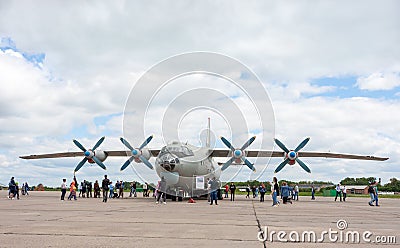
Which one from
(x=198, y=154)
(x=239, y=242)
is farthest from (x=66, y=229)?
(x=198, y=154)

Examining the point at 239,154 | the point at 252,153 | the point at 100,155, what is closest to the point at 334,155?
the point at 252,153

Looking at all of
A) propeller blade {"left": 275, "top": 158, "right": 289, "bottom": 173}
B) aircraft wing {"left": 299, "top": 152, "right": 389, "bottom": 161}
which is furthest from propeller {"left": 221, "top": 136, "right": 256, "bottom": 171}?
aircraft wing {"left": 299, "top": 152, "right": 389, "bottom": 161}

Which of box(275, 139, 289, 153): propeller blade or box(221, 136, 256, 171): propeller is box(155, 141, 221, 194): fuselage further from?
box(275, 139, 289, 153): propeller blade

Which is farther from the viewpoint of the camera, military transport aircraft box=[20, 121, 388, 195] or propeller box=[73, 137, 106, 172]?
propeller box=[73, 137, 106, 172]

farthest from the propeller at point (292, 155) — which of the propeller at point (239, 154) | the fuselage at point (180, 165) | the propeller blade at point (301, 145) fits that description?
the fuselage at point (180, 165)

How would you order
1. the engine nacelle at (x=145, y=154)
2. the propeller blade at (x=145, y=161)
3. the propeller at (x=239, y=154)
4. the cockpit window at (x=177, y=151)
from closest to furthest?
the cockpit window at (x=177, y=151) → the propeller blade at (x=145, y=161) → the propeller at (x=239, y=154) → the engine nacelle at (x=145, y=154)

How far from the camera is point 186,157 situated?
26.0m

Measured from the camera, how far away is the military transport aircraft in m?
25.1

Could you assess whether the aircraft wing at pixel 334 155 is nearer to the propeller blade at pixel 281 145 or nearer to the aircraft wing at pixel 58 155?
the propeller blade at pixel 281 145

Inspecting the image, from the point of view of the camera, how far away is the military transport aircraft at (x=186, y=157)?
82.4 ft

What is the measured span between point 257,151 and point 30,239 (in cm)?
2766

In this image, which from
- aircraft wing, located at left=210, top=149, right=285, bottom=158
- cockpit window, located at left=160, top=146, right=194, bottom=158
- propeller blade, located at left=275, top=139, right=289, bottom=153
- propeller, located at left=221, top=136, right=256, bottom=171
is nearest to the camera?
cockpit window, located at left=160, top=146, right=194, bottom=158

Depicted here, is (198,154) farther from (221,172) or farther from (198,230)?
(198,230)

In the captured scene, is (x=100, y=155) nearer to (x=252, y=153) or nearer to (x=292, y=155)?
(x=252, y=153)
